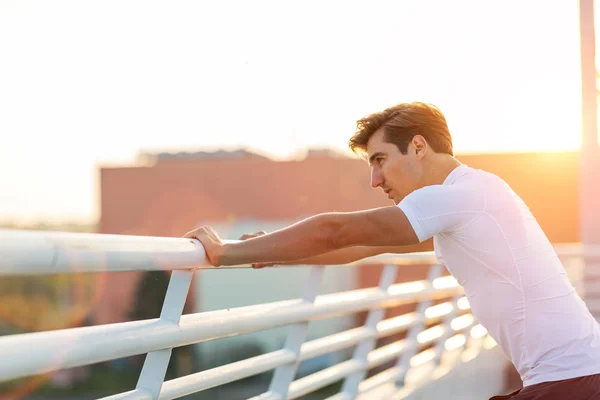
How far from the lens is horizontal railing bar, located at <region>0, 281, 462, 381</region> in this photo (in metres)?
2.29

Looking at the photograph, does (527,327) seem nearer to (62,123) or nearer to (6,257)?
(6,257)

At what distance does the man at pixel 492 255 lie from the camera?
332cm

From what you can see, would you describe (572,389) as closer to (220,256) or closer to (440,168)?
(440,168)

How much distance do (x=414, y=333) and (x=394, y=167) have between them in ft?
9.35

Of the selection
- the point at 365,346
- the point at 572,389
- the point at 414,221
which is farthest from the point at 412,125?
the point at 365,346

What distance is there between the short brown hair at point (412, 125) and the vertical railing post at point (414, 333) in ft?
8.03

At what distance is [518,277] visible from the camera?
135 inches

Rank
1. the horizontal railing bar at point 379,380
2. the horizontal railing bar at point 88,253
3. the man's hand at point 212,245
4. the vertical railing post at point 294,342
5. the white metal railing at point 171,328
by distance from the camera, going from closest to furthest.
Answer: the horizontal railing bar at point 88,253 < the white metal railing at point 171,328 < the man's hand at point 212,245 < the vertical railing post at point 294,342 < the horizontal railing bar at point 379,380

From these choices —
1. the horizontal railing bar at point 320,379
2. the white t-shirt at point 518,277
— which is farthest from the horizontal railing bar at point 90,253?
the horizontal railing bar at point 320,379

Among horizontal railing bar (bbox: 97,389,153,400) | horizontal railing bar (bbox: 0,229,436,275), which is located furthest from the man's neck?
horizontal railing bar (bbox: 97,389,153,400)

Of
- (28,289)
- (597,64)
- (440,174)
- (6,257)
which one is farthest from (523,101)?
(28,289)

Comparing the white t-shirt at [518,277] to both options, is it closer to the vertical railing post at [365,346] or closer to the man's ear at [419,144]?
the man's ear at [419,144]

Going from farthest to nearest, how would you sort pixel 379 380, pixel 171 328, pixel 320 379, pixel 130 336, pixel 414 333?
pixel 414 333 < pixel 379 380 < pixel 320 379 < pixel 171 328 < pixel 130 336

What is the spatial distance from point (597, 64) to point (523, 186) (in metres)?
23.5
